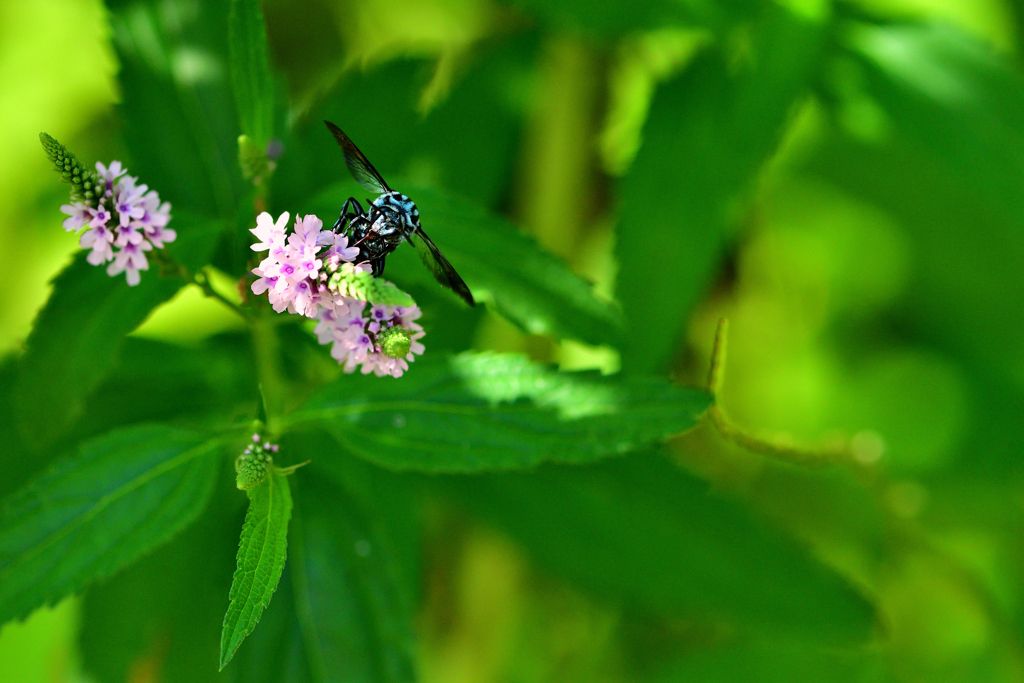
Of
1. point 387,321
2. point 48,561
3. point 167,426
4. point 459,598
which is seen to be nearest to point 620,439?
point 387,321

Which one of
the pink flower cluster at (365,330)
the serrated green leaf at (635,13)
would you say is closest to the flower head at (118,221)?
the pink flower cluster at (365,330)

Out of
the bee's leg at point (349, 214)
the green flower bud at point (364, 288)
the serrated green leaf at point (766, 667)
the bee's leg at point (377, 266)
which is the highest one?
the green flower bud at point (364, 288)

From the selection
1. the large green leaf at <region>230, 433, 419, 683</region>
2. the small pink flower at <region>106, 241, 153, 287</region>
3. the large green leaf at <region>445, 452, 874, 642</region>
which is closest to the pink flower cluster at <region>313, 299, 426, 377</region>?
the small pink flower at <region>106, 241, 153, 287</region>

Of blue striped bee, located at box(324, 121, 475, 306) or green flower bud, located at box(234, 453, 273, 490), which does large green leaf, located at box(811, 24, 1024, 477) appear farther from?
green flower bud, located at box(234, 453, 273, 490)

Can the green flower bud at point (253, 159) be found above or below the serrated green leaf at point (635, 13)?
below

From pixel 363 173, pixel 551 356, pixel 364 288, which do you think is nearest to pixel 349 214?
pixel 363 173

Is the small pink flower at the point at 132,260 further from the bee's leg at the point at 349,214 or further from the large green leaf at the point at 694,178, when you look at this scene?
the large green leaf at the point at 694,178

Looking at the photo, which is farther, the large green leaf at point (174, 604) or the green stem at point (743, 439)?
the large green leaf at point (174, 604)
